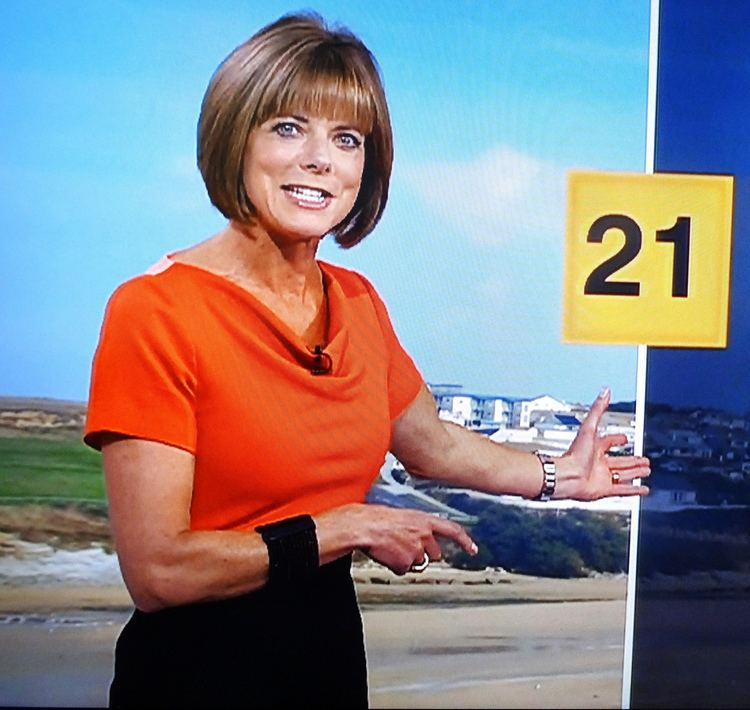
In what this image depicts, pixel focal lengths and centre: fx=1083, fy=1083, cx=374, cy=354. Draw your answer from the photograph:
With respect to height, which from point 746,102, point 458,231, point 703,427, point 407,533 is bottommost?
point 407,533

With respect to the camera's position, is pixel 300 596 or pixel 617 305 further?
pixel 617 305

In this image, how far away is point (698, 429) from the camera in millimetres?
Result: 1943

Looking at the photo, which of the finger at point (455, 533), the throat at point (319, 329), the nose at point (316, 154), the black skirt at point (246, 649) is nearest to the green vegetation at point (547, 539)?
the finger at point (455, 533)

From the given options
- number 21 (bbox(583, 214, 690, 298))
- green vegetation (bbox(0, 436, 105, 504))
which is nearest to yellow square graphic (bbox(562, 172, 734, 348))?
number 21 (bbox(583, 214, 690, 298))

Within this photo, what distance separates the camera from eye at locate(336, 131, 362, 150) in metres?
1.80

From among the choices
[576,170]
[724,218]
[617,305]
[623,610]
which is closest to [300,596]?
[623,610]

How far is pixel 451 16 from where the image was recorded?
74.6 inches

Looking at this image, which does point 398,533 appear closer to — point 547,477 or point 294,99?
point 547,477

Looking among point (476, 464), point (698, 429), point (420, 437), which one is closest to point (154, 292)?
point (420, 437)

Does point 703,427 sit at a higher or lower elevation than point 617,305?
lower

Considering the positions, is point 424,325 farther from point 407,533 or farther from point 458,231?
point 407,533

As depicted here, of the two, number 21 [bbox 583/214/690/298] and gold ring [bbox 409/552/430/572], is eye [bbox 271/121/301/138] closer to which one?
number 21 [bbox 583/214/690/298]

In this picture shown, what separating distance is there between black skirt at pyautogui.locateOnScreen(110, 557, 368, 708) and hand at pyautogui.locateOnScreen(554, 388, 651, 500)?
1.43 ft

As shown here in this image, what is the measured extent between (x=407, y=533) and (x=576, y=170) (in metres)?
0.70
